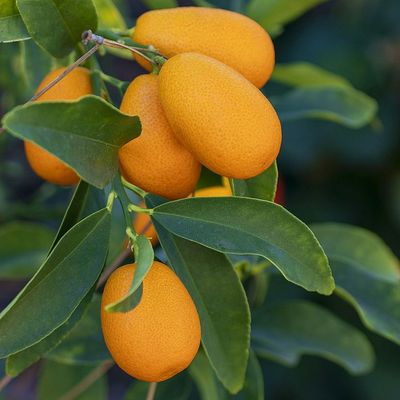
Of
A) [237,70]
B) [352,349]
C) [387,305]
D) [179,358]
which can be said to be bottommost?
[352,349]

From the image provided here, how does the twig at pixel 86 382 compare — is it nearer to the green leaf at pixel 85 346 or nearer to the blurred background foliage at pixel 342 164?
the green leaf at pixel 85 346

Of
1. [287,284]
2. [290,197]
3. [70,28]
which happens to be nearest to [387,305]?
[70,28]

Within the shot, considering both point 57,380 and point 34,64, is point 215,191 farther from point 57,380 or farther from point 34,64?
point 57,380

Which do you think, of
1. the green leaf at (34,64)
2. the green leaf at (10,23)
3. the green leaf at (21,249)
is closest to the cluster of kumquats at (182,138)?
the green leaf at (10,23)

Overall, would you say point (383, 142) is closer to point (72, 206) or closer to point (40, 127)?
point (72, 206)

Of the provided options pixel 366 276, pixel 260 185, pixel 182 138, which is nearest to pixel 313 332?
pixel 366 276

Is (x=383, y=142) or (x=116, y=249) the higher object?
(x=116, y=249)

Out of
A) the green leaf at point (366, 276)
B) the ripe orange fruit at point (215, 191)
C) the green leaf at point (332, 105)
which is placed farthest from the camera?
the green leaf at point (332, 105)
